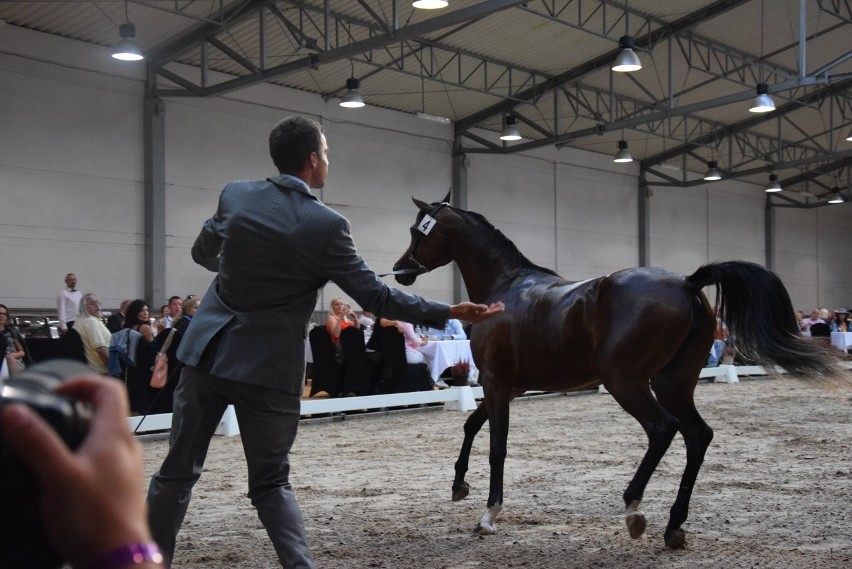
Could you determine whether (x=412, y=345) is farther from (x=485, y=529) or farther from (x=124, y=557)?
(x=124, y=557)

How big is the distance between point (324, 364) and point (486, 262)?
6.01 meters

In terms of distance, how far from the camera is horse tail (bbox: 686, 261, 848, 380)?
469 cm

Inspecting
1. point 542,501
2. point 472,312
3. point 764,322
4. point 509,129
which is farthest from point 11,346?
point 509,129

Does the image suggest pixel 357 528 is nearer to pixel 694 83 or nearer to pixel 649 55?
pixel 649 55

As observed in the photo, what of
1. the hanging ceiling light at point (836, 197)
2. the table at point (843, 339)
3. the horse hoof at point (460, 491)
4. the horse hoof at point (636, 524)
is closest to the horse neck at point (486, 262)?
the horse hoof at point (460, 491)

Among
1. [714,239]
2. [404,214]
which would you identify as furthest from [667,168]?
[404,214]

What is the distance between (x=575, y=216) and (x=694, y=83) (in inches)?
209

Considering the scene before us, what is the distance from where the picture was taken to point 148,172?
18.1 metres

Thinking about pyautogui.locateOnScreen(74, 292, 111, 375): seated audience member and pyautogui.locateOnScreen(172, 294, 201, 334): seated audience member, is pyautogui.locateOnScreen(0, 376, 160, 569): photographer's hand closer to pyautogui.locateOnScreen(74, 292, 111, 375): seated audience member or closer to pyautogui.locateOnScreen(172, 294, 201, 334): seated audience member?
pyautogui.locateOnScreen(172, 294, 201, 334): seated audience member

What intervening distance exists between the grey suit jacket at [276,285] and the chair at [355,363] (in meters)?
8.21

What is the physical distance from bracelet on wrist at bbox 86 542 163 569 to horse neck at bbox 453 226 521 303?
4966 millimetres

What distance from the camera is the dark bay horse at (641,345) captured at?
4711 mm

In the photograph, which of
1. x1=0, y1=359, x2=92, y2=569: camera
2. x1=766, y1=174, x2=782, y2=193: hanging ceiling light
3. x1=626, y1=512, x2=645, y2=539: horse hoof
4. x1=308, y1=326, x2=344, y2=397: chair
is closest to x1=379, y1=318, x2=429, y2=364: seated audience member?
x1=308, y1=326, x2=344, y2=397: chair

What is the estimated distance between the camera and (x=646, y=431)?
461cm
